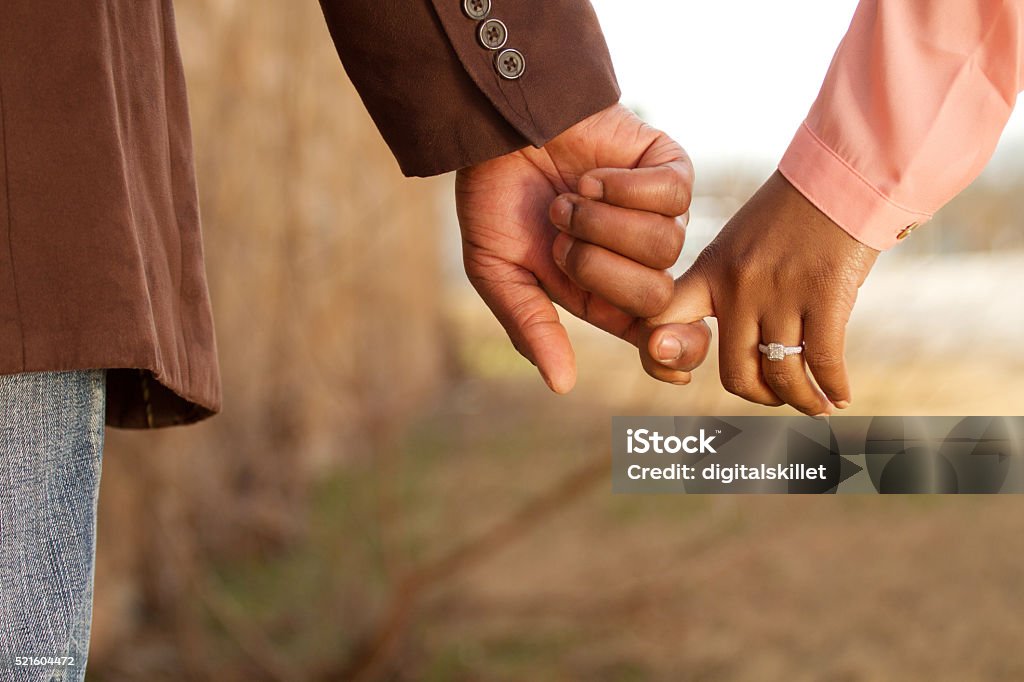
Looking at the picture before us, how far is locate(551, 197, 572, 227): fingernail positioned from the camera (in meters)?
1.31

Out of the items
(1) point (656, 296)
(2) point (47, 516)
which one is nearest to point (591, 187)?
(1) point (656, 296)

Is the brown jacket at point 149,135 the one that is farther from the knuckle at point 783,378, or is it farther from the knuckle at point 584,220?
the knuckle at point 783,378

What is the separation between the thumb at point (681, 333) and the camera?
1379 mm

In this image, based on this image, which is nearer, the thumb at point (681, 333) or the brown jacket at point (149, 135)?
the brown jacket at point (149, 135)

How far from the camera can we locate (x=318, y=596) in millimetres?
4133

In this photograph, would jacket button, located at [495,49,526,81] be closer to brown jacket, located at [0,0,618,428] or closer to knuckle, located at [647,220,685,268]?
brown jacket, located at [0,0,618,428]

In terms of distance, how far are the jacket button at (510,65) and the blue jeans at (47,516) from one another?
55 cm

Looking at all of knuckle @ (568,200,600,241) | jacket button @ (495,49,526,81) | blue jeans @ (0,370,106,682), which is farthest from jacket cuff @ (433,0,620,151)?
blue jeans @ (0,370,106,682)

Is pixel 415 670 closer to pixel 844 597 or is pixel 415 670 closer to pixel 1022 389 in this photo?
pixel 844 597

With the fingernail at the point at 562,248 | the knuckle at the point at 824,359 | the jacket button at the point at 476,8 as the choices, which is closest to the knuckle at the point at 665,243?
the fingernail at the point at 562,248

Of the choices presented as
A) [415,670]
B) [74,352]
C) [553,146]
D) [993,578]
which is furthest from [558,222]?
[993,578]

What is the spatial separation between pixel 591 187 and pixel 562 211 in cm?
5

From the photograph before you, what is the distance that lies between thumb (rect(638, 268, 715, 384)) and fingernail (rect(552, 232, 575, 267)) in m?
0.15

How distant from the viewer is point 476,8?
1220 mm
